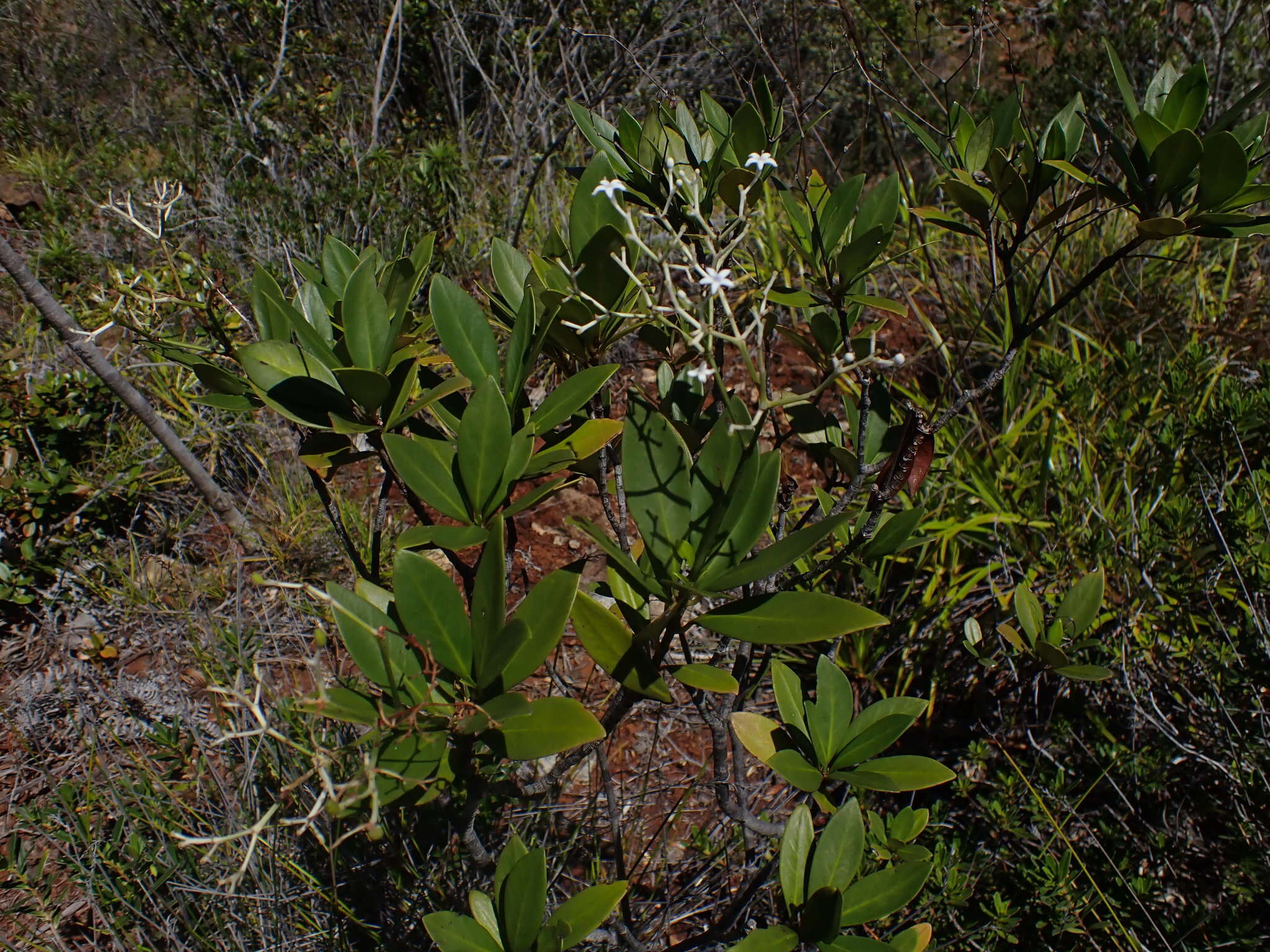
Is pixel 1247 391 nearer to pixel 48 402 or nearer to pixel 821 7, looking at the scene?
pixel 821 7

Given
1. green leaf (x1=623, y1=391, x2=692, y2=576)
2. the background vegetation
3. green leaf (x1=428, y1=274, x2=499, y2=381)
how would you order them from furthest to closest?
1. the background vegetation
2. green leaf (x1=428, y1=274, x2=499, y2=381)
3. green leaf (x1=623, y1=391, x2=692, y2=576)

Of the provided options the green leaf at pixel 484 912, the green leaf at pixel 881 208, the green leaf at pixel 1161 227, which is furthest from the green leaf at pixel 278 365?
the green leaf at pixel 1161 227

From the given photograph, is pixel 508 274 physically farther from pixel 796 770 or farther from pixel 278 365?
pixel 796 770

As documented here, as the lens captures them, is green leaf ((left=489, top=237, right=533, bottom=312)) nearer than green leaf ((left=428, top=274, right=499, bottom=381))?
No

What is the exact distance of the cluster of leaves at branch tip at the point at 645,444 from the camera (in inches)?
28.4

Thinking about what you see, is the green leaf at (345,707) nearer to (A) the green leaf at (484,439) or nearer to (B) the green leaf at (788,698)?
(A) the green leaf at (484,439)

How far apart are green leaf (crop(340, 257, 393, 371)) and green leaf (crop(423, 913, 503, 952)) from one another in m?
0.59

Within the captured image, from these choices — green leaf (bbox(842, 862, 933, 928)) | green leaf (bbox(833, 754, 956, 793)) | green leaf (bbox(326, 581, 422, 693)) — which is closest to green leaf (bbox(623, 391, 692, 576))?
green leaf (bbox(326, 581, 422, 693))

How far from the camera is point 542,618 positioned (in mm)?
730

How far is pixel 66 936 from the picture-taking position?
1656 millimetres

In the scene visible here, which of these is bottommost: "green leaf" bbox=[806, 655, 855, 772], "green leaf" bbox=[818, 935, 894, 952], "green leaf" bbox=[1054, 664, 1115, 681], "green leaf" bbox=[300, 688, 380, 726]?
"green leaf" bbox=[1054, 664, 1115, 681]

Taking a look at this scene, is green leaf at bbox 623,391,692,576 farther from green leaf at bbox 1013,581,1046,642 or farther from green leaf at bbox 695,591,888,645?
green leaf at bbox 1013,581,1046,642

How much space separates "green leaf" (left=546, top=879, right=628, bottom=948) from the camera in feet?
2.66

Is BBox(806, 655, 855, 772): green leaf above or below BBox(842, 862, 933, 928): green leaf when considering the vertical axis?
above
